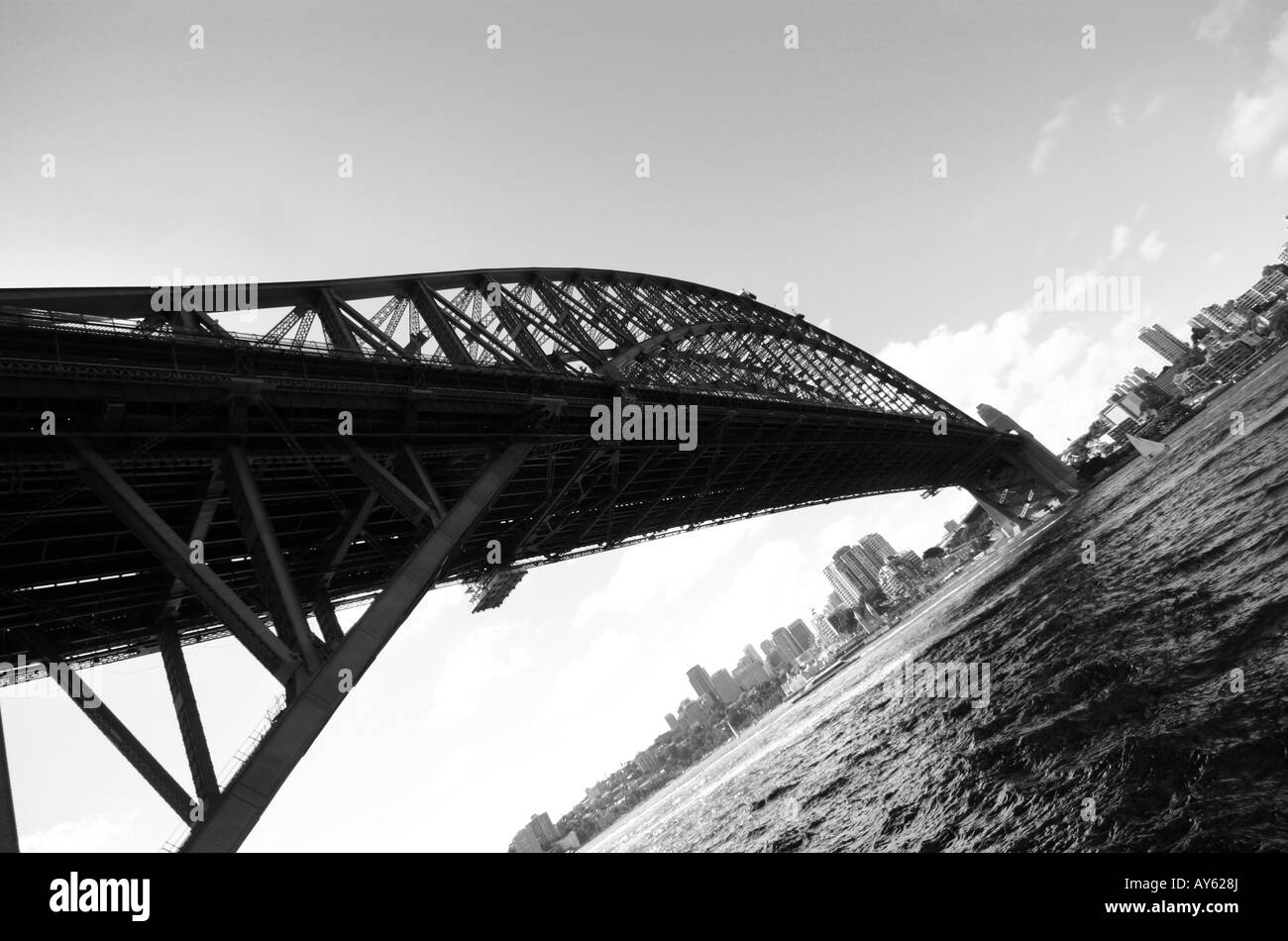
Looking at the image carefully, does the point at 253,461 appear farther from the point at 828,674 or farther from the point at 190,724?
the point at 828,674

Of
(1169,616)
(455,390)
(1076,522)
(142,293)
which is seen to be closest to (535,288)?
(455,390)

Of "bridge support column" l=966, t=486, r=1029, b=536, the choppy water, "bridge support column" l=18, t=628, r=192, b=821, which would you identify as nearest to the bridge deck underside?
"bridge support column" l=18, t=628, r=192, b=821

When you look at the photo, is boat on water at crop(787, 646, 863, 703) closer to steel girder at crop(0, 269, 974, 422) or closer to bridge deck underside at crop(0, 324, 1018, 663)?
steel girder at crop(0, 269, 974, 422)
